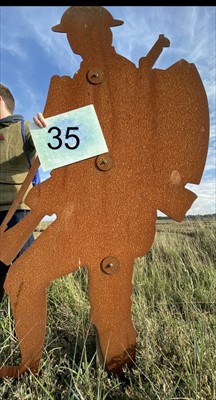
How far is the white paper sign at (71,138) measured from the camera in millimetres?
1701

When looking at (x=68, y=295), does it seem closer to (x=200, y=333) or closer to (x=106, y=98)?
(x=200, y=333)

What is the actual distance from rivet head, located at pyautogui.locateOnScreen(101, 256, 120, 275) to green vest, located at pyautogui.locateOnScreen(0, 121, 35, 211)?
79cm

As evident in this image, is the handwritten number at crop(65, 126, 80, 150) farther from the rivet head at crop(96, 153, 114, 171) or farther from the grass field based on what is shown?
the grass field

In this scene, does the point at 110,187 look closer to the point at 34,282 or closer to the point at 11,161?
the point at 34,282

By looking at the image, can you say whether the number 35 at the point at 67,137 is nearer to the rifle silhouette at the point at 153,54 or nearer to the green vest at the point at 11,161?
the rifle silhouette at the point at 153,54

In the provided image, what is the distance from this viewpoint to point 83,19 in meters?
1.75

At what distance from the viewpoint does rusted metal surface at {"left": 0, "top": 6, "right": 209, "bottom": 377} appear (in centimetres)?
171

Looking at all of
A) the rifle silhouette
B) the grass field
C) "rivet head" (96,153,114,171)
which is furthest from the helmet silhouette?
the grass field

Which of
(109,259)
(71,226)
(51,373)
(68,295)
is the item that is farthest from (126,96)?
(68,295)

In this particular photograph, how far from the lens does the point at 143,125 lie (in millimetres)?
1722

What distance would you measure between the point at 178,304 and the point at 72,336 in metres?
0.93

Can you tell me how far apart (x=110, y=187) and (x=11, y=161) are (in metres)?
0.81

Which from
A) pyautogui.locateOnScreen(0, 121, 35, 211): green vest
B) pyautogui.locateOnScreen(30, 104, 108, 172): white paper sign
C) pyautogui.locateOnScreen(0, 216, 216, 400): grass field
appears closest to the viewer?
pyautogui.locateOnScreen(0, 216, 216, 400): grass field

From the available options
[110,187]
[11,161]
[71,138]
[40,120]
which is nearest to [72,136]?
[71,138]
